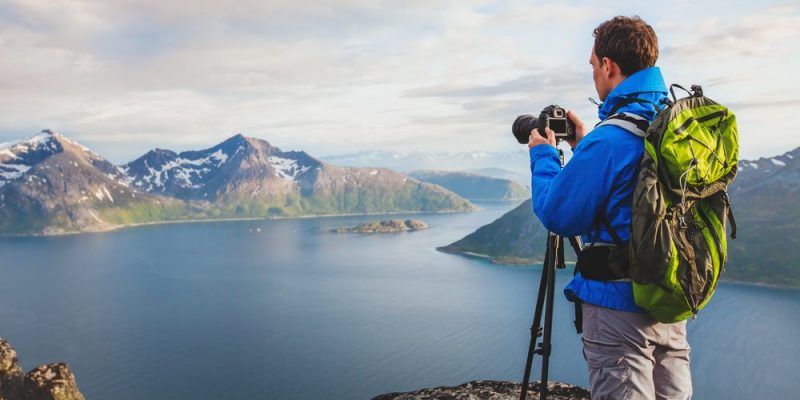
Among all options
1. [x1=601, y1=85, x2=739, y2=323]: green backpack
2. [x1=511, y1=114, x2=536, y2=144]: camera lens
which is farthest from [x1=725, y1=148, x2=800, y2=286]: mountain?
[x1=601, y1=85, x2=739, y2=323]: green backpack

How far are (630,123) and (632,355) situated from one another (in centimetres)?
158

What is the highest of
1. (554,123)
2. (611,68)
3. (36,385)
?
(611,68)

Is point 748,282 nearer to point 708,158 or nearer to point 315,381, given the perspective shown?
point 315,381

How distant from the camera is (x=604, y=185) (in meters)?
3.47

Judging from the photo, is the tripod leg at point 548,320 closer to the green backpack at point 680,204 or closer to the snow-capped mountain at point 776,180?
the green backpack at point 680,204

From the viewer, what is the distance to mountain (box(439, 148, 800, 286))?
137 metres

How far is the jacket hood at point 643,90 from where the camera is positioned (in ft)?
12.2

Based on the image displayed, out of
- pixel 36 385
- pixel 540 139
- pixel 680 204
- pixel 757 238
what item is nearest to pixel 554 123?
pixel 540 139

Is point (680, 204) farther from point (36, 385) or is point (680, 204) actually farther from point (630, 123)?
point (36, 385)

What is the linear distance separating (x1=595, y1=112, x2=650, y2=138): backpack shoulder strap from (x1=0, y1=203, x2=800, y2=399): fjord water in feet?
200

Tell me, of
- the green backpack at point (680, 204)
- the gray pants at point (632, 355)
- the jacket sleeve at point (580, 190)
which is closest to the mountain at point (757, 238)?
the gray pants at point (632, 355)

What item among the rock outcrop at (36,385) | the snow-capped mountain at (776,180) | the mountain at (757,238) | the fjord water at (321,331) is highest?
the snow-capped mountain at (776,180)

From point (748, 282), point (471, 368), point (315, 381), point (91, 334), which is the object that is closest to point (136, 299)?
point (91, 334)

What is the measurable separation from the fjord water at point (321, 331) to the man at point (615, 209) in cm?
6012
